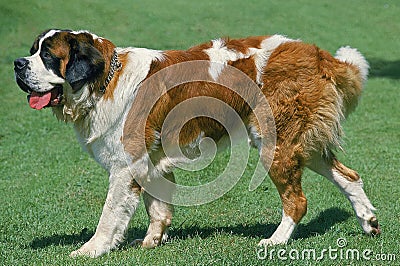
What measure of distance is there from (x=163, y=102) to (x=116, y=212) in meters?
1.08

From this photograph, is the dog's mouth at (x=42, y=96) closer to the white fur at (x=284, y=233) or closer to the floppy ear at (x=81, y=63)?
the floppy ear at (x=81, y=63)

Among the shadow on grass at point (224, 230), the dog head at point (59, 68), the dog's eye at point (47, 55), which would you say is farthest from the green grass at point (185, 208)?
the dog's eye at point (47, 55)

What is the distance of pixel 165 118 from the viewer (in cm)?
591

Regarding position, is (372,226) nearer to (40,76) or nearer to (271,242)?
(271,242)

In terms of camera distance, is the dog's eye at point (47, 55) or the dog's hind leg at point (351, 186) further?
the dog's hind leg at point (351, 186)

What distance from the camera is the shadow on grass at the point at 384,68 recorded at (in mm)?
19108

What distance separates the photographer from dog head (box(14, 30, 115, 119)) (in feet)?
18.6

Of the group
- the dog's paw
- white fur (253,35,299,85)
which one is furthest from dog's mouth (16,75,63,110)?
the dog's paw

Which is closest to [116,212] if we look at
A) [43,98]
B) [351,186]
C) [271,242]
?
[43,98]

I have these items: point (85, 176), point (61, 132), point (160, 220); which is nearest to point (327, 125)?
point (160, 220)

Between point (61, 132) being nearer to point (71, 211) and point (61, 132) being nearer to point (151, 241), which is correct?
point (71, 211)

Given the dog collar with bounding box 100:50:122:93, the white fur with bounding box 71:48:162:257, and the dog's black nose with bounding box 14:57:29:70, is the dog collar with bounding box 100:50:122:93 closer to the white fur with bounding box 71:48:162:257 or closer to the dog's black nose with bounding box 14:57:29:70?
the white fur with bounding box 71:48:162:257

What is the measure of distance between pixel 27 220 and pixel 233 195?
2.49 m

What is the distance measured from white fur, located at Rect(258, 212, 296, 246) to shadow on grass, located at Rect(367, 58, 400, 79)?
13.7 meters
